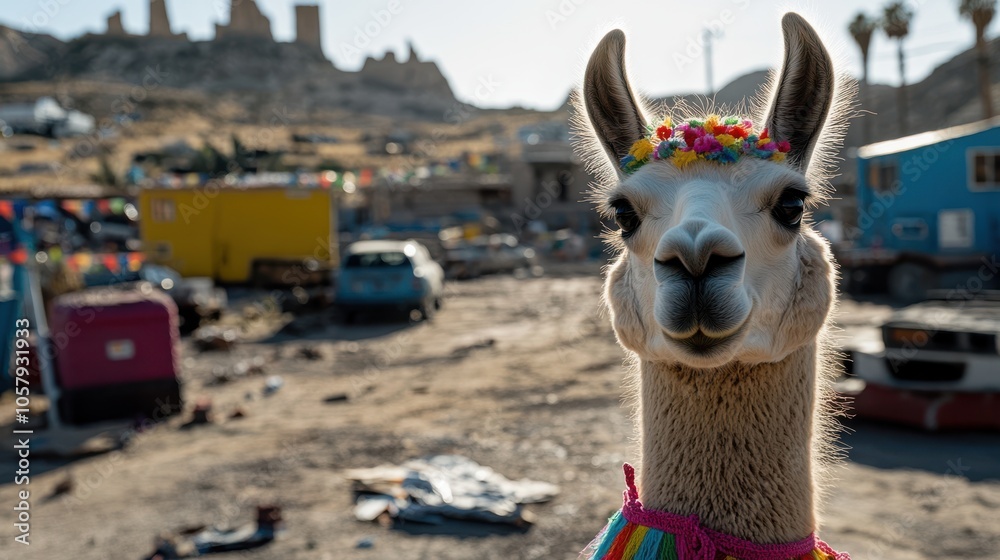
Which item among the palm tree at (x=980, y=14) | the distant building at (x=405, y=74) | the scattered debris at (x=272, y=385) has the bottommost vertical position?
the scattered debris at (x=272, y=385)

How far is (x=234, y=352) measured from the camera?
46.1ft

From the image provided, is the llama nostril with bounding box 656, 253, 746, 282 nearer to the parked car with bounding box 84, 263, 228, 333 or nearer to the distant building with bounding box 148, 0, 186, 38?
the parked car with bounding box 84, 263, 228, 333

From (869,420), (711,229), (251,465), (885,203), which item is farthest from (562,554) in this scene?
(885,203)

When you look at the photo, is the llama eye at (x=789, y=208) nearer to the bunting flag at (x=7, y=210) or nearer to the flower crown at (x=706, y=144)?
Answer: the flower crown at (x=706, y=144)

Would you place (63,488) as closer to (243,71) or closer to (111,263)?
(111,263)

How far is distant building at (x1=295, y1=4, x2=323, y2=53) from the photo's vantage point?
4715 inches

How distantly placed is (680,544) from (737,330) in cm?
63

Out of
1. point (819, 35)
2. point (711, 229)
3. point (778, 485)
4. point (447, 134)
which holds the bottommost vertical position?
point (778, 485)

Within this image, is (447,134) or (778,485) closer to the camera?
(778,485)

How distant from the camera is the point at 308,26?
132 metres

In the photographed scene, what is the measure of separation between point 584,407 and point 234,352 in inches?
280

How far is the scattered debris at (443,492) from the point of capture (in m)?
6.25

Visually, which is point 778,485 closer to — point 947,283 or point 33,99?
point 947,283

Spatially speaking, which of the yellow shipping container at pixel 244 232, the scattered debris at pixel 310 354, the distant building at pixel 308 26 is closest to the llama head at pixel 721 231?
the scattered debris at pixel 310 354
